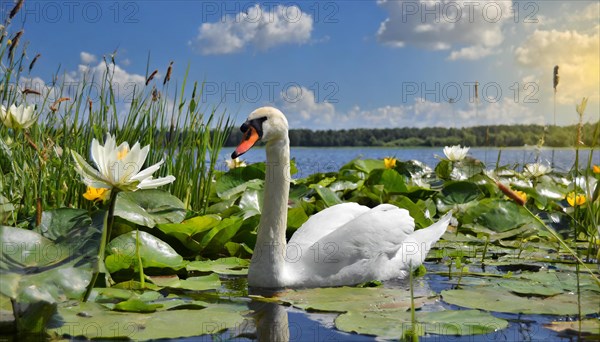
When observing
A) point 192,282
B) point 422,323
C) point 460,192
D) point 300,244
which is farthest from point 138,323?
point 460,192

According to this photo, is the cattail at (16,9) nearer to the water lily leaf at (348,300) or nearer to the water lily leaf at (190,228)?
the water lily leaf at (190,228)

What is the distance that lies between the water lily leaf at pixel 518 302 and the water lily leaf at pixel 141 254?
155 centimetres

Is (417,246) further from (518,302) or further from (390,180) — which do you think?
(390,180)

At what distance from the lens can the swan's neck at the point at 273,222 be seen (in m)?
3.54

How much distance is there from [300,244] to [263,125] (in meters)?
0.82

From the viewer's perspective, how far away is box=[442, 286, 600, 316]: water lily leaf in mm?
3107

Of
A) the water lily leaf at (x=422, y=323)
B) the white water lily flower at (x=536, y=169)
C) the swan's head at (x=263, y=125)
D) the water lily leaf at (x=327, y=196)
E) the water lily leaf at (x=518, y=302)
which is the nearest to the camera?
the water lily leaf at (x=422, y=323)

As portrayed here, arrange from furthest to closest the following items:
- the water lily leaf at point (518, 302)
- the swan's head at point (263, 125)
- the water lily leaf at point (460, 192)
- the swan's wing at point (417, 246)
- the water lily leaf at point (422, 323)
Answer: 1. the water lily leaf at point (460, 192)
2. the swan's wing at point (417, 246)
3. the swan's head at point (263, 125)
4. the water lily leaf at point (518, 302)
5. the water lily leaf at point (422, 323)

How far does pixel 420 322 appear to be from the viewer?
285 centimetres

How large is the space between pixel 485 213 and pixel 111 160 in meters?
3.75

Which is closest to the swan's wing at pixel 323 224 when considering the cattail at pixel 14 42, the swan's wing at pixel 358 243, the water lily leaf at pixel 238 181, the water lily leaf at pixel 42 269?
the swan's wing at pixel 358 243

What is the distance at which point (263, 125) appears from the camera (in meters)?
3.49

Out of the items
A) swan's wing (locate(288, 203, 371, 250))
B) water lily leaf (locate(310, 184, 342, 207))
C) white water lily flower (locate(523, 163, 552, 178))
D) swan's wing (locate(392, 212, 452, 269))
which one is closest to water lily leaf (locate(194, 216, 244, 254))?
swan's wing (locate(288, 203, 371, 250))

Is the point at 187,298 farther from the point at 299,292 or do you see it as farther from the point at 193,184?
the point at 193,184
